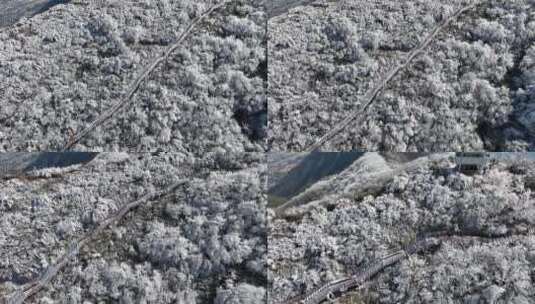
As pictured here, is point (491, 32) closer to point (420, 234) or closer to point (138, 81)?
→ point (420, 234)

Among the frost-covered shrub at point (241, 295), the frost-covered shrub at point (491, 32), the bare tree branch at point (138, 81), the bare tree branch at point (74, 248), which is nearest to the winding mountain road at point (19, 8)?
the bare tree branch at point (138, 81)

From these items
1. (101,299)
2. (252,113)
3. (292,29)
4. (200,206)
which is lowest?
(101,299)

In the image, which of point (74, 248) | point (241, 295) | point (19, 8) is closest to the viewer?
point (241, 295)

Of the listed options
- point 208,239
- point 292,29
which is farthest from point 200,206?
point 292,29

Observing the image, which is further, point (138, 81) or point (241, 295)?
point (138, 81)

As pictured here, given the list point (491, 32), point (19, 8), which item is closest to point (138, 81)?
point (19, 8)

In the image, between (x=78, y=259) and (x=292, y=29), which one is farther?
(x=292, y=29)

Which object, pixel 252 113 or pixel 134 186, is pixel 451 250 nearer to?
pixel 252 113

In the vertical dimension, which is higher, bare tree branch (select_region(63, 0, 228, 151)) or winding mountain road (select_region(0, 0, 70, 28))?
winding mountain road (select_region(0, 0, 70, 28))

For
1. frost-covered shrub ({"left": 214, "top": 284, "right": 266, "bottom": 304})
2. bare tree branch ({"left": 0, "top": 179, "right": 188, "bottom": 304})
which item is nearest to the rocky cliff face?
frost-covered shrub ({"left": 214, "top": 284, "right": 266, "bottom": 304})

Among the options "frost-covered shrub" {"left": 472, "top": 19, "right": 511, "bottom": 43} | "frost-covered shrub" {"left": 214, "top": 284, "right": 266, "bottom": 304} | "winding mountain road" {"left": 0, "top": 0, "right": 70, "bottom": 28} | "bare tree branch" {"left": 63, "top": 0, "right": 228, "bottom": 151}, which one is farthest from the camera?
"winding mountain road" {"left": 0, "top": 0, "right": 70, "bottom": 28}

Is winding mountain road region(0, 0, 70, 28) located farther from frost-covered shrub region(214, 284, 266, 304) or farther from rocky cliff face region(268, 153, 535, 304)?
frost-covered shrub region(214, 284, 266, 304)
